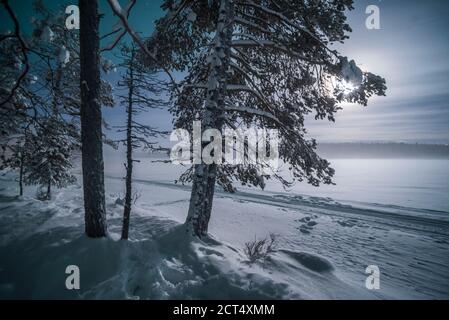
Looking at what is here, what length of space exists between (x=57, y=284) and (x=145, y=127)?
168 inches

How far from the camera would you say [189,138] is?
644 centimetres

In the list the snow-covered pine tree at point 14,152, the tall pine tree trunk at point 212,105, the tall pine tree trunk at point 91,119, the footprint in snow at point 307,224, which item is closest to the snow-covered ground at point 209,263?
the footprint in snow at point 307,224

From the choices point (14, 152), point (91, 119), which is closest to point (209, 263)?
point (91, 119)

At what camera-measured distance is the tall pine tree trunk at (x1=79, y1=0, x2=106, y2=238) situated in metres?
4.14

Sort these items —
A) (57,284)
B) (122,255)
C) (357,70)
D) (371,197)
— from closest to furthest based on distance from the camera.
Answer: (57,284)
(122,255)
(357,70)
(371,197)

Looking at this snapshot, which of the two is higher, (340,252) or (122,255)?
(122,255)

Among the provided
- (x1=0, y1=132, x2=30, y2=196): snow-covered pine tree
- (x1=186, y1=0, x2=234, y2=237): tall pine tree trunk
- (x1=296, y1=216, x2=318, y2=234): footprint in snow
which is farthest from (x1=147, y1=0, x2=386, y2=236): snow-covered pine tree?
(x1=296, y1=216, x2=318, y2=234): footprint in snow

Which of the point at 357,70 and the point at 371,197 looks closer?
the point at 357,70

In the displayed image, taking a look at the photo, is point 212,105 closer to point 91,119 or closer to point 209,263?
point 91,119

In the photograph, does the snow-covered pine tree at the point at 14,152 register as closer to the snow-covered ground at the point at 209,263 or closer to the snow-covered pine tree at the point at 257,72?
the snow-covered ground at the point at 209,263

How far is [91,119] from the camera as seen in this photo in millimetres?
4266

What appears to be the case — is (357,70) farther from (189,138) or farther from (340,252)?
(340,252)

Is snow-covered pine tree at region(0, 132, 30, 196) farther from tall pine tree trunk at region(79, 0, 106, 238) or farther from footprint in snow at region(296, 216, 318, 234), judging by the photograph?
footprint in snow at region(296, 216, 318, 234)

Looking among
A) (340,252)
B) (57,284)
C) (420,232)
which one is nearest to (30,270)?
(57,284)
